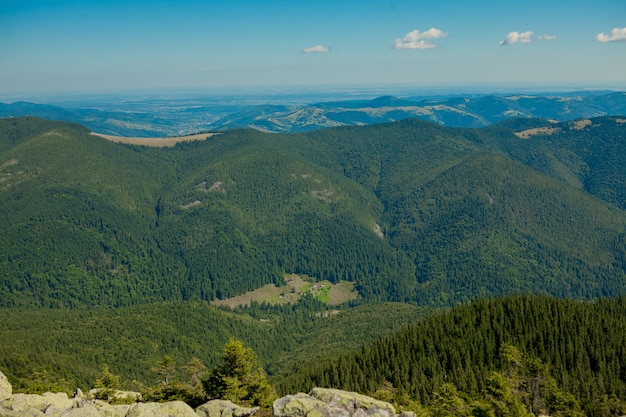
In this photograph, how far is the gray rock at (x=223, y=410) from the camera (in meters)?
63.2

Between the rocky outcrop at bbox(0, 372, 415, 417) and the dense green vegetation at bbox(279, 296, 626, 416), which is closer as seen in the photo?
the rocky outcrop at bbox(0, 372, 415, 417)

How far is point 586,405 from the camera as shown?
94500 millimetres

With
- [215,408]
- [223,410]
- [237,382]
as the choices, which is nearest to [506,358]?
[237,382]

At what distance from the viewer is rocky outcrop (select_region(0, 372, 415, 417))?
5744cm

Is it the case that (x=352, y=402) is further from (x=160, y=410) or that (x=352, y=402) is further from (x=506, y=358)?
(x=506, y=358)

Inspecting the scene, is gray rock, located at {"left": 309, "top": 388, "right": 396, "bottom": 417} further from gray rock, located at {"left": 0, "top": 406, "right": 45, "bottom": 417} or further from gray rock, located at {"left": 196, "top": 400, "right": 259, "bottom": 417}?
gray rock, located at {"left": 0, "top": 406, "right": 45, "bottom": 417}

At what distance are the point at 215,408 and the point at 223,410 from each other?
47.8 inches

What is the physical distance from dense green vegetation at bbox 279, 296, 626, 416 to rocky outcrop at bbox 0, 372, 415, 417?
3478cm

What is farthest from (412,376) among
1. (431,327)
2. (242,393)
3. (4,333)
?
(4,333)

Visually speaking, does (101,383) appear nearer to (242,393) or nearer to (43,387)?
(43,387)

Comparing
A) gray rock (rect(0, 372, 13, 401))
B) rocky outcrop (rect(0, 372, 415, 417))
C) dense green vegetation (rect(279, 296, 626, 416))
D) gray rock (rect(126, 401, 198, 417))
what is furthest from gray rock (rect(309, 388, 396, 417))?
gray rock (rect(0, 372, 13, 401))

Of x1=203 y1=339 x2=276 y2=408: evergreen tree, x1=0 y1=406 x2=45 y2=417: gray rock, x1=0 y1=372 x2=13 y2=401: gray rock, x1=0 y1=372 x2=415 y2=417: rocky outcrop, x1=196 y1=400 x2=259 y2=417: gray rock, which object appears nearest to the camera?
x1=0 y1=406 x2=45 y2=417: gray rock

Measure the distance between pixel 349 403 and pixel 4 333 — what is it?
588 ft

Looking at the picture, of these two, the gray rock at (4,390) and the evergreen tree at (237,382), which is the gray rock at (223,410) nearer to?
the evergreen tree at (237,382)
